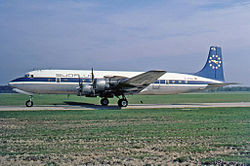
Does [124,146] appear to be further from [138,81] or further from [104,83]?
[138,81]

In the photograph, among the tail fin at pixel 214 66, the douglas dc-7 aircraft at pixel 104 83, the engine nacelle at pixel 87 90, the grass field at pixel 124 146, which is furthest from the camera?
the tail fin at pixel 214 66

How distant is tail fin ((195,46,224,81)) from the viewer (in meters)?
30.3

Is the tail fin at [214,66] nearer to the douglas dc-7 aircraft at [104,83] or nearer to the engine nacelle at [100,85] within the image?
the douglas dc-7 aircraft at [104,83]

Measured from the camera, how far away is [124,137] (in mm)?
9672

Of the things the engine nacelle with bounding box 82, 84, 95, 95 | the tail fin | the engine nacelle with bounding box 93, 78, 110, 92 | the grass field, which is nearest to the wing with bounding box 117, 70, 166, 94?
the engine nacelle with bounding box 93, 78, 110, 92

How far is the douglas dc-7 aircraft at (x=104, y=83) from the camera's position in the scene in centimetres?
2328

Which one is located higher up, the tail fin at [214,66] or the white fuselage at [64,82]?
the tail fin at [214,66]

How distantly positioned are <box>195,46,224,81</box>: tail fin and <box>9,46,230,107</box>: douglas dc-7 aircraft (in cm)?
111

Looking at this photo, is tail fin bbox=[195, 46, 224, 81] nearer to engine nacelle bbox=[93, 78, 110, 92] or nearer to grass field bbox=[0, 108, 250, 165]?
engine nacelle bbox=[93, 78, 110, 92]

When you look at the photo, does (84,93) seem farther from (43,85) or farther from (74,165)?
(74,165)

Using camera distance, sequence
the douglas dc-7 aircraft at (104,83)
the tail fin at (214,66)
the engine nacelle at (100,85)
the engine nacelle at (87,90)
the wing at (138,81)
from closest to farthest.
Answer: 1. the wing at (138,81)
2. the engine nacelle at (100,85)
3. the engine nacelle at (87,90)
4. the douglas dc-7 aircraft at (104,83)
5. the tail fin at (214,66)

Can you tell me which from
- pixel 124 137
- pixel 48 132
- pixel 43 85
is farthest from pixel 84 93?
pixel 124 137

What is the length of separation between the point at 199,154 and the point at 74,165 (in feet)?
11.2

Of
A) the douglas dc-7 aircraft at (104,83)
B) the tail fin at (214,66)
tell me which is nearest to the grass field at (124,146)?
the douglas dc-7 aircraft at (104,83)
